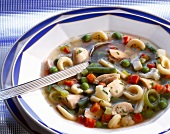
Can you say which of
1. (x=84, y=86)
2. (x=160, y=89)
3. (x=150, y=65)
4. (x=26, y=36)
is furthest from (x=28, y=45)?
(x=160, y=89)

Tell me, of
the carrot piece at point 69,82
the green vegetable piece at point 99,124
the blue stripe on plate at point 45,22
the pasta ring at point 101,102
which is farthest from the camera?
the blue stripe on plate at point 45,22

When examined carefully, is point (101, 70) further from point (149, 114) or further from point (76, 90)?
point (149, 114)

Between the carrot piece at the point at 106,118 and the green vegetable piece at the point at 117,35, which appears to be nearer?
the carrot piece at the point at 106,118

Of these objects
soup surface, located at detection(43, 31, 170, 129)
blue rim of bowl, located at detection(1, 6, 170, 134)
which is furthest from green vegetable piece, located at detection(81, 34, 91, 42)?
blue rim of bowl, located at detection(1, 6, 170, 134)

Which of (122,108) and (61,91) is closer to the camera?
(122,108)

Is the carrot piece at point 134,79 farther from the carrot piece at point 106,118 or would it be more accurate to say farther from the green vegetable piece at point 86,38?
the green vegetable piece at point 86,38

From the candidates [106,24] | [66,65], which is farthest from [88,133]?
[106,24]

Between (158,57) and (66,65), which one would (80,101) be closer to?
(66,65)

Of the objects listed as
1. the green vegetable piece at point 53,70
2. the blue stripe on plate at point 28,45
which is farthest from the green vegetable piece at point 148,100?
the blue stripe on plate at point 28,45
